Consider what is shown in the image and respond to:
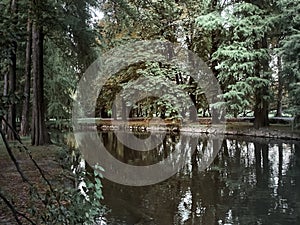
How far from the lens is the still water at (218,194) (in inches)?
212

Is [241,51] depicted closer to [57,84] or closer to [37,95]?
[57,84]

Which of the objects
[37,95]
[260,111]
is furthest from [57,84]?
[260,111]

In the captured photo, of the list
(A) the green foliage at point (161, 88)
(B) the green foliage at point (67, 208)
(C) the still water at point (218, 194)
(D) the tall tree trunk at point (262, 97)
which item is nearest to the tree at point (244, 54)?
(D) the tall tree trunk at point (262, 97)

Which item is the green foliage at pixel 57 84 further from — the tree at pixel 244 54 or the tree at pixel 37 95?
the tree at pixel 244 54

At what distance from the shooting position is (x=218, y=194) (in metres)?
6.78

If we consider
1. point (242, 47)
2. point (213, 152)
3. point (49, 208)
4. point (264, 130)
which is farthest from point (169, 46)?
point (49, 208)

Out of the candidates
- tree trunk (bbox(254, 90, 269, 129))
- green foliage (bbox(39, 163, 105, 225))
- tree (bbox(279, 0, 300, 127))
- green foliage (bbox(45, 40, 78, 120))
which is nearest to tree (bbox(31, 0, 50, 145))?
green foliage (bbox(45, 40, 78, 120))

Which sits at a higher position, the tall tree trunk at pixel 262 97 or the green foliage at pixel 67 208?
the tall tree trunk at pixel 262 97

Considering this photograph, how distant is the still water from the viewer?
17.6 feet

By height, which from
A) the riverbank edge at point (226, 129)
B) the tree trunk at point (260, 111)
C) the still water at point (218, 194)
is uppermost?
the tree trunk at point (260, 111)

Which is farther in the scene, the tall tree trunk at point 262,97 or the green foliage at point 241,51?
the tall tree trunk at point 262,97

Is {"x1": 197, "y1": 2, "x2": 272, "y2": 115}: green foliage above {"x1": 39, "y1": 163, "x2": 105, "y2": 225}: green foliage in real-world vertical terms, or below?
above

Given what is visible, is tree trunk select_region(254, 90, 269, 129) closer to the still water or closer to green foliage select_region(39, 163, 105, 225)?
the still water

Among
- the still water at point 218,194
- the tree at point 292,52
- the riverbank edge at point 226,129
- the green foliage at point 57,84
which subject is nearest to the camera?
the still water at point 218,194
